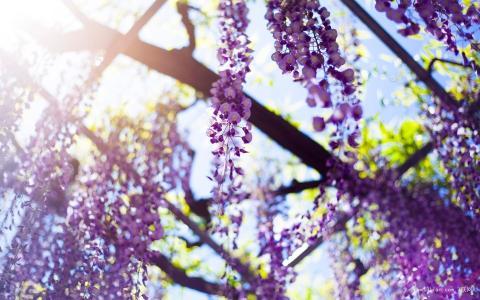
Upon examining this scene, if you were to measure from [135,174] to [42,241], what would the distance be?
75 centimetres

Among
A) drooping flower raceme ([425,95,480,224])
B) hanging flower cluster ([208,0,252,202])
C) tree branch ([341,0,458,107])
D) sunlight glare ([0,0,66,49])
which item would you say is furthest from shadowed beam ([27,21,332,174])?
hanging flower cluster ([208,0,252,202])

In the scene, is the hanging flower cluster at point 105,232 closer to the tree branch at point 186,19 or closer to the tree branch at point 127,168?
the tree branch at point 127,168

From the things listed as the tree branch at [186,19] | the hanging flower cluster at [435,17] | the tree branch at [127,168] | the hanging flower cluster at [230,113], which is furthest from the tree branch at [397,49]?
the tree branch at [127,168]

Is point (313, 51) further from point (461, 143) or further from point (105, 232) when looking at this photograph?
point (461, 143)

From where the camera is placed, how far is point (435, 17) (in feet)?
6.04

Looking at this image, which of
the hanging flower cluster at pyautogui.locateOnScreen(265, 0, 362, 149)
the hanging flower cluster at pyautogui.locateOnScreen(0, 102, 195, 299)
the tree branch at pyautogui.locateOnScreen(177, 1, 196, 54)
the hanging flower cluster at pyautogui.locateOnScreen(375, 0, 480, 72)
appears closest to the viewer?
the hanging flower cluster at pyautogui.locateOnScreen(375, 0, 480, 72)

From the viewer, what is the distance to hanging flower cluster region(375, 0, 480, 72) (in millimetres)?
1367

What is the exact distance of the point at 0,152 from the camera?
315 centimetres

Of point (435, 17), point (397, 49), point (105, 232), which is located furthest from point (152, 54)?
point (435, 17)

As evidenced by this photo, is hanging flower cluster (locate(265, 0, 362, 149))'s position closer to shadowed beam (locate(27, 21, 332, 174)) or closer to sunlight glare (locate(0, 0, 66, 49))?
shadowed beam (locate(27, 21, 332, 174))

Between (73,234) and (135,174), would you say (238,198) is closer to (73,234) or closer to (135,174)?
(135,174)

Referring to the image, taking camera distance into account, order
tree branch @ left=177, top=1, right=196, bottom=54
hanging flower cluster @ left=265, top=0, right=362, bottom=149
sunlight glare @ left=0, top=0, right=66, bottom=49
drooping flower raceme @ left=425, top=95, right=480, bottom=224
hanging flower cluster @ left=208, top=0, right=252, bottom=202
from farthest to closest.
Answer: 1. tree branch @ left=177, top=1, right=196, bottom=54
2. sunlight glare @ left=0, top=0, right=66, bottom=49
3. drooping flower raceme @ left=425, top=95, right=480, bottom=224
4. hanging flower cluster @ left=208, top=0, right=252, bottom=202
5. hanging flower cluster @ left=265, top=0, right=362, bottom=149

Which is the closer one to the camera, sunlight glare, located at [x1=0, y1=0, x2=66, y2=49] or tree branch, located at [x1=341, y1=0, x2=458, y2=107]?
tree branch, located at [x1=341, y1=0, x2=458, y2=107]

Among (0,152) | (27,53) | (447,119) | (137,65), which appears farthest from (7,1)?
(447,119)
